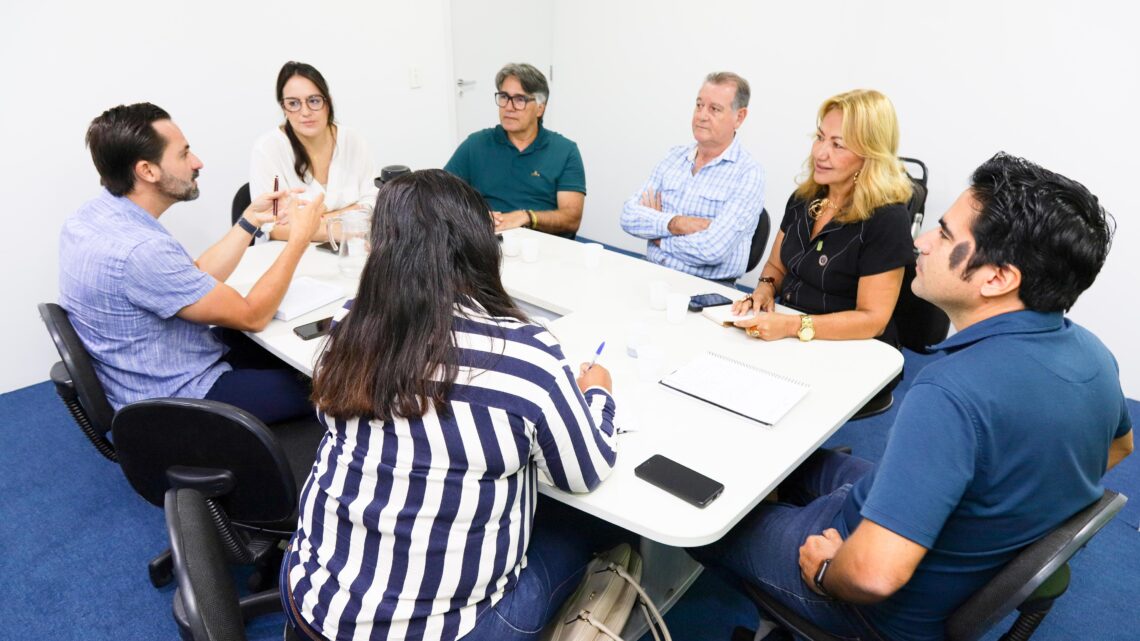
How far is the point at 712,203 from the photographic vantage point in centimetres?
251

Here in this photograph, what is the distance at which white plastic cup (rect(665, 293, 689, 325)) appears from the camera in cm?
191

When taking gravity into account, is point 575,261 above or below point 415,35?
below

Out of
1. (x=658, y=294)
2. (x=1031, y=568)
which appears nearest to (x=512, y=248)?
(x=658, y=294)

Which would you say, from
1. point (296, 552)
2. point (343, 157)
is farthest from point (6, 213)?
point (296, 552)

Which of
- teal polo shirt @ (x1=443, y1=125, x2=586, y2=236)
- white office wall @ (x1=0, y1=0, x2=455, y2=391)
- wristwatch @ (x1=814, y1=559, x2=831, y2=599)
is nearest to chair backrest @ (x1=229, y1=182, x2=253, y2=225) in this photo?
white office wall @ (x1=0, y1=0, x2=455, y2=391)

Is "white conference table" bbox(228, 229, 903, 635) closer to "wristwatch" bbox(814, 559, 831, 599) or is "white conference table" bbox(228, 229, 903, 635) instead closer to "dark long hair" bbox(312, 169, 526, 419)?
"wristwatch" bbox(814, 559, 831, 599)

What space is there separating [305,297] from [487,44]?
2.87 m

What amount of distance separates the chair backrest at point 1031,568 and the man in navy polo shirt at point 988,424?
3 cm

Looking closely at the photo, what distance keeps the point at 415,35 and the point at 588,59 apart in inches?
49.3

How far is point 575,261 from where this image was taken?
245 cm

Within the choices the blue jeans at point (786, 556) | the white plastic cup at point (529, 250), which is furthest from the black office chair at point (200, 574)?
the white plastic cup at point (529, 250)

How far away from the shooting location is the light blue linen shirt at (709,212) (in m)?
2.38

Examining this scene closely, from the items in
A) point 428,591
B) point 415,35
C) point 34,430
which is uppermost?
point 415,35

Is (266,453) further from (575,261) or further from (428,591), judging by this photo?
(575,261)
